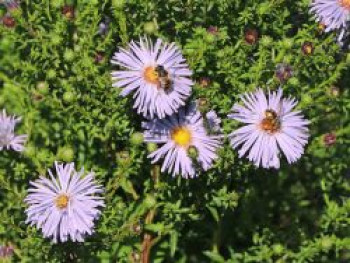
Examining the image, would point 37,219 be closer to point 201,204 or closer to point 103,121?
point 103,121

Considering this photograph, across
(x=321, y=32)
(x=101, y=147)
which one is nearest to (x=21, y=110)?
(x=101, y=147)

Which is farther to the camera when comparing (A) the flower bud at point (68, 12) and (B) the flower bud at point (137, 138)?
(A) the flower bud at point (68, 12)

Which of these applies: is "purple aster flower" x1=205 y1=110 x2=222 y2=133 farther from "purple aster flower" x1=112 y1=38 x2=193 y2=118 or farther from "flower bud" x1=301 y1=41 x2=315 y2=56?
"flower bud" x1=301 y1=41 x2=315 y2=56

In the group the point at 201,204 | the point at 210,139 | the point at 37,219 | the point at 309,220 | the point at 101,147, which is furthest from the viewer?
the point at 309,220

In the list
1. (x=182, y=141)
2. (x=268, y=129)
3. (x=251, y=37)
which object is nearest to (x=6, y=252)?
(x=182, y=141)

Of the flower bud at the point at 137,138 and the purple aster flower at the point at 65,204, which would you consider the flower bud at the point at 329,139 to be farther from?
the purple aster flower at the point at 65,204

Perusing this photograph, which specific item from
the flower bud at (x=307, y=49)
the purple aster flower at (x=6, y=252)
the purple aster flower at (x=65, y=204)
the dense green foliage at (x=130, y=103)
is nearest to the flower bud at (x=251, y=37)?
the dense green foliage at (x=130, y=103)
